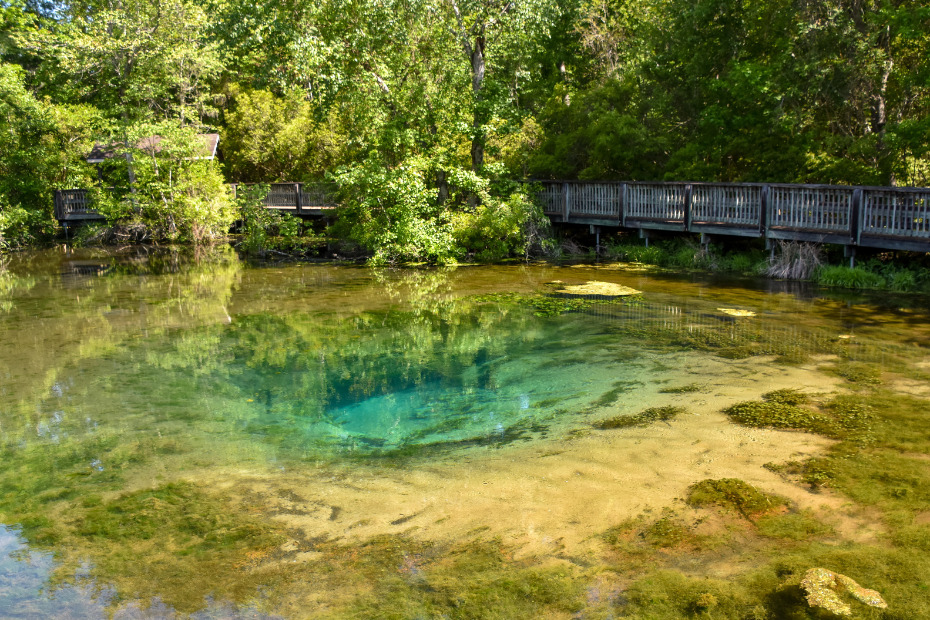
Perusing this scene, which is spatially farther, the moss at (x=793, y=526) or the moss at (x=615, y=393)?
the moss at (x=615, y=393)

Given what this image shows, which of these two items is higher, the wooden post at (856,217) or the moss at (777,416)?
the wooden post at (856,217)

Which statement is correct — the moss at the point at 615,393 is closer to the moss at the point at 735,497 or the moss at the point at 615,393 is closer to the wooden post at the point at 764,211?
the moss at the point at 735,497

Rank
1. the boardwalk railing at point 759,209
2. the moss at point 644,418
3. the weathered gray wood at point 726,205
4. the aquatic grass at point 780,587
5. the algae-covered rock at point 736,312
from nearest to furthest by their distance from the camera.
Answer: the aquatic grass at point 780,587
the moss at point 644,418
the algae-covered rock at point 736,312
the boardwalk railing at point 759,209
the weathered gray wood at point 726,205

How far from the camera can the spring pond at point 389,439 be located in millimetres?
4832

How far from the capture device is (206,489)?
20.5ft

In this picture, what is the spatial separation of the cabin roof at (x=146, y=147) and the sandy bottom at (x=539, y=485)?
21.9 m

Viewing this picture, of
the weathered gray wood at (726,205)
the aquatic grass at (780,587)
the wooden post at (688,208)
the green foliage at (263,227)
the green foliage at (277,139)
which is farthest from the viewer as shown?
the green foliage at (277,139)

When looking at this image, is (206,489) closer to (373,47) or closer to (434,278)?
(434,278)

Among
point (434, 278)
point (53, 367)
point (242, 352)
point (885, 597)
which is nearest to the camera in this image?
point (885, 597)

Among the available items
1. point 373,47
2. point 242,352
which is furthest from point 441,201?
point 242,352

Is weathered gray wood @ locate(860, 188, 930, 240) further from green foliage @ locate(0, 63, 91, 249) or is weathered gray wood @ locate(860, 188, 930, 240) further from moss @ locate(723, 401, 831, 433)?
green foliage @ locate(0, 63, 91, 249)

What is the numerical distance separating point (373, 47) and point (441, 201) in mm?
4642

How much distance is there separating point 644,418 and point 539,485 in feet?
6.33

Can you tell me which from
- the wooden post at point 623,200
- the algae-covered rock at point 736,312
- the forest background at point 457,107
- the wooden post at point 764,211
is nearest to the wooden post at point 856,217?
the forest background at point 457,107
